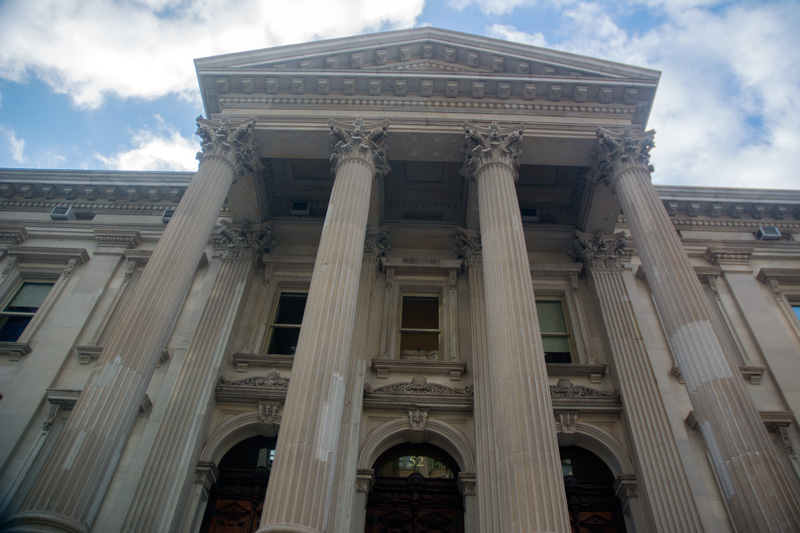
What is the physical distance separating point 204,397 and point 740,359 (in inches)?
505

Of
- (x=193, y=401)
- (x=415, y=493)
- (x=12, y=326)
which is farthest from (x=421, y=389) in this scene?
(x=12, y=326)

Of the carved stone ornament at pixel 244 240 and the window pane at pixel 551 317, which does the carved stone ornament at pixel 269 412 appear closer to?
the carved stone ornament at pixel 244 240

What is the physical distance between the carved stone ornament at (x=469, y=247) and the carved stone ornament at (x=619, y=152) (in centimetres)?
380

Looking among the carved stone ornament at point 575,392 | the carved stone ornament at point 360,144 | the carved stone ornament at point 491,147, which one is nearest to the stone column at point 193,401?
the carved stone ornament at point 360,144

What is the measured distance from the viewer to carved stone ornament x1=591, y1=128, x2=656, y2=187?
Result: 13.1 m

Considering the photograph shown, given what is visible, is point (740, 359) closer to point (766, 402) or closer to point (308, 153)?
point (766, 402)

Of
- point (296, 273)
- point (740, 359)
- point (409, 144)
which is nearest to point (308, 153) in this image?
point (409, 144)

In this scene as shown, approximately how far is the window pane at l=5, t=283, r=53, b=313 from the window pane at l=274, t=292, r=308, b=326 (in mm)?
6710

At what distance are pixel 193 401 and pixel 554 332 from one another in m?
9.41

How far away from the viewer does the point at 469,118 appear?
46.3ft

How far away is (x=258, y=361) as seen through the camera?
13.7 m

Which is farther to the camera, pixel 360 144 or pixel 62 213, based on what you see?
pixel 62 213

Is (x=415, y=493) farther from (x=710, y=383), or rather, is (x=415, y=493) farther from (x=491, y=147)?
(x=491, y=147)

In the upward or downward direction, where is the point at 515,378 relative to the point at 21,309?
downward
